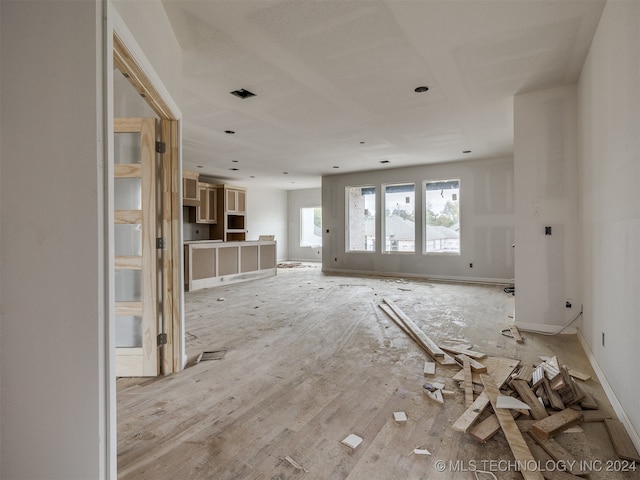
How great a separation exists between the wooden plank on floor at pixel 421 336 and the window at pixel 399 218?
3.95 meters

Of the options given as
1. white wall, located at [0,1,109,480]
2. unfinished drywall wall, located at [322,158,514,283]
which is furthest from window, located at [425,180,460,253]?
white wall, located at [0,1,109,480]

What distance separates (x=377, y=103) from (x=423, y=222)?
4.60m

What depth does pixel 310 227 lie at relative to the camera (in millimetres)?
13148

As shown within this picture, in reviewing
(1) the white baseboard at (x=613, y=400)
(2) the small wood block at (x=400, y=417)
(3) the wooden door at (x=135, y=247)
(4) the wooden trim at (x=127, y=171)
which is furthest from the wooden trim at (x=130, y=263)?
(1) the white baseboard at (x=613, y=400)

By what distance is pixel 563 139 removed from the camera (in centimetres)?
369

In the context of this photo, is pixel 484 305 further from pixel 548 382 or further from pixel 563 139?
pixel 548 382

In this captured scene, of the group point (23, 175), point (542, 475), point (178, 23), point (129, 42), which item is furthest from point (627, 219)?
point (178, 23)

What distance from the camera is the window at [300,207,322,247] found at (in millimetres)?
12992

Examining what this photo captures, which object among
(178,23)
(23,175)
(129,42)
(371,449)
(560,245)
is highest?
(178,23)

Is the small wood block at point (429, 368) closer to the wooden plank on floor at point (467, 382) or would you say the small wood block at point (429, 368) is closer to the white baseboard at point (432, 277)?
the wooden plank on floor at point (467, 382)

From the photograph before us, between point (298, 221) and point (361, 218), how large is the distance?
4464mm

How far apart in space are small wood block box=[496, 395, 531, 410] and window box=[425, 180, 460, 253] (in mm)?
6119

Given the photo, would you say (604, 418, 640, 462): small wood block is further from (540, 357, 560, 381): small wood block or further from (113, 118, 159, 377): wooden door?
(113, 118, 159, 377): wooden door

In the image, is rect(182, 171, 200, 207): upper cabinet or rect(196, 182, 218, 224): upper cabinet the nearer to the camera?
→ rect(182, 171, 200, 207): upper cabinet
